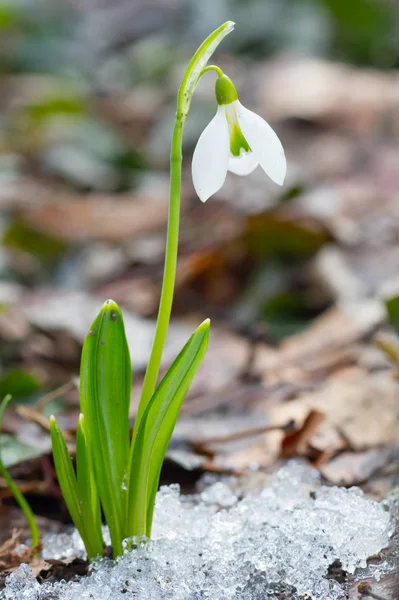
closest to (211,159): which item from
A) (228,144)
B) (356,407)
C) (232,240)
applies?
(228,144)

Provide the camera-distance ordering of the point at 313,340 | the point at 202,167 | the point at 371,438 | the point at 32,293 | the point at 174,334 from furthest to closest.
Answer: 1. the point at 32,293
2. the point at 174,334
3. the point at 313,340
4. the point at 371,438
5. the point at 202,167

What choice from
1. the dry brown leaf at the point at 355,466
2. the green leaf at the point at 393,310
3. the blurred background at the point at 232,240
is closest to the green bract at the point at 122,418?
the blurred background at the point at 232,240

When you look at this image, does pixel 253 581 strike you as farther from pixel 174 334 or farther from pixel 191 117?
pixel 191 117

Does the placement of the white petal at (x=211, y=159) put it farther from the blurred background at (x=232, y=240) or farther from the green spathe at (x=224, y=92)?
the blurred background at (x=232, y=240)

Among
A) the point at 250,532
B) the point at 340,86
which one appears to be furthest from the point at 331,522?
the point at 340,86

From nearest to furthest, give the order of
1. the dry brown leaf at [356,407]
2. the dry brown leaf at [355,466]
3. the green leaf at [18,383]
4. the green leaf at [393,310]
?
the dry brown leaf at [355,466] < the dry brown leaf at [356,407] < the green leaf at [18,383] < the green leaf at [393,310]

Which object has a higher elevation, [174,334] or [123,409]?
[174,334]
